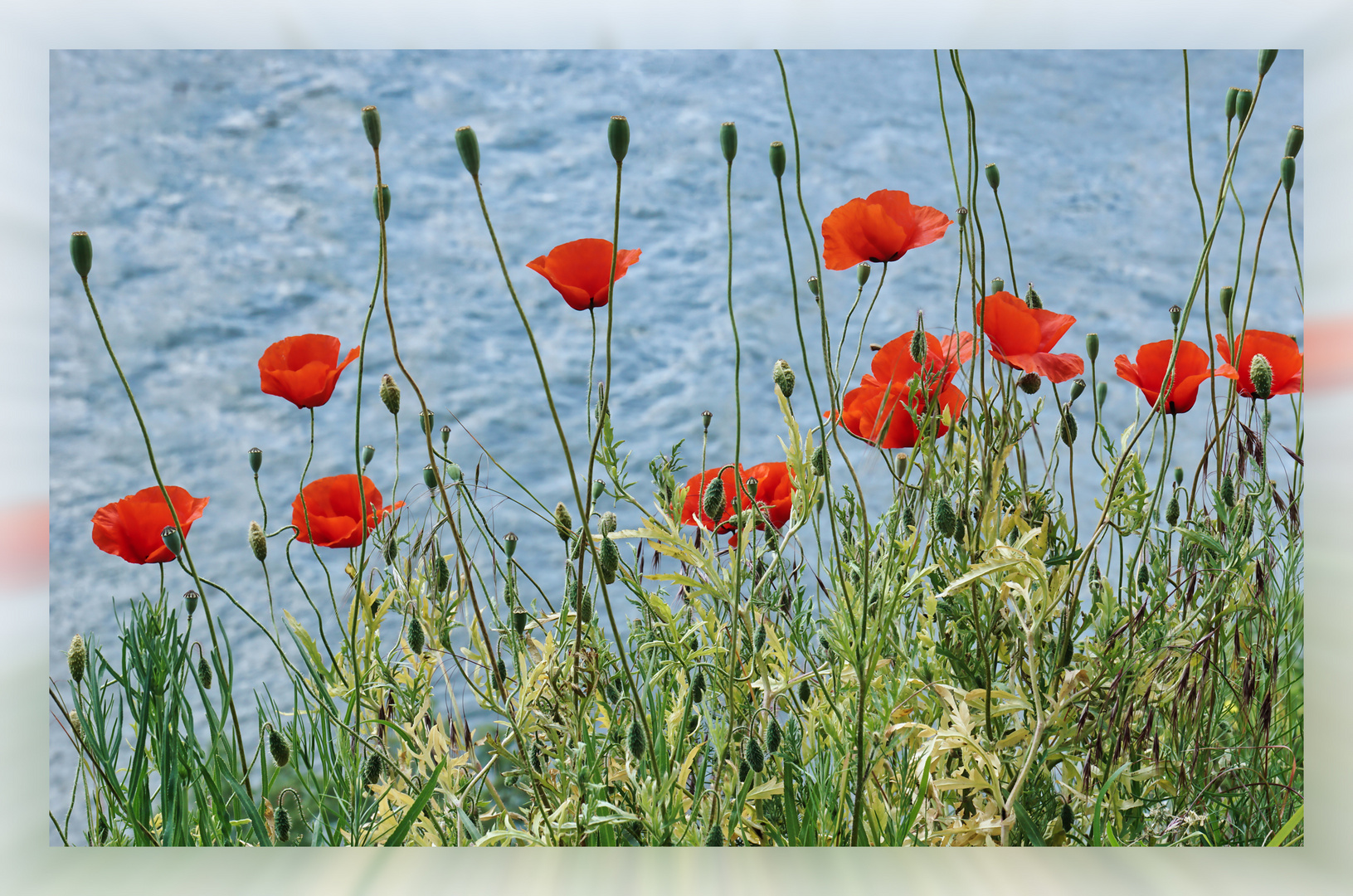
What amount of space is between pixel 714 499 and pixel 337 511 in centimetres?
40

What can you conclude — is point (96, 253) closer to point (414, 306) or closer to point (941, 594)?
point (414, 306)

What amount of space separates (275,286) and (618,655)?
552 mm

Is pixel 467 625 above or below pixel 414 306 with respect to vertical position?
below

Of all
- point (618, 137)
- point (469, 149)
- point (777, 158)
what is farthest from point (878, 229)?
point (469, 149)

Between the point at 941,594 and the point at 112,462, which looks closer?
the point at 941,594

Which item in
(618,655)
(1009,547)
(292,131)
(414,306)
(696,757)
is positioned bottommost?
(696,757)

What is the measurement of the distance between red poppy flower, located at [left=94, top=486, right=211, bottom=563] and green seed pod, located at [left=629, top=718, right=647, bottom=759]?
19.8 inches

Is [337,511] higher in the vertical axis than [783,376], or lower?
lower

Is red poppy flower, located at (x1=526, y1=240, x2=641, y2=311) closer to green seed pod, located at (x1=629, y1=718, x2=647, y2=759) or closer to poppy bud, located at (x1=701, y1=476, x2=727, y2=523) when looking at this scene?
poppy bud, located at (x1=701, y1=476, x2=727, y2=523)

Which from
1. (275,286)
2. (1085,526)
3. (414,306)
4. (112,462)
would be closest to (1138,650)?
(1085,526)

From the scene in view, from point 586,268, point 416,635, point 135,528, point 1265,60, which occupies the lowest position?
point 416,635

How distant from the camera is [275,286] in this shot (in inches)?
44.2

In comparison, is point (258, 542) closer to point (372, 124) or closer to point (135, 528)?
point (135, 528)

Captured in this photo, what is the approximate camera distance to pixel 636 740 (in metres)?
1.00
